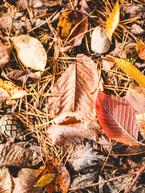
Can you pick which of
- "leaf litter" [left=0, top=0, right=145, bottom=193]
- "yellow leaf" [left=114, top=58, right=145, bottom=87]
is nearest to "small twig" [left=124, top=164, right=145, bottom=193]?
"leaf litter" [left=0, top=0, right=145, bottom=193]

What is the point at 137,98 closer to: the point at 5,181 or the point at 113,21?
the point at 113,21

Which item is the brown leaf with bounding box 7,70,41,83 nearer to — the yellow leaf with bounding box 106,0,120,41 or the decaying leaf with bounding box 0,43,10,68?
the decaying leaf with bounding box 0,43,10,68

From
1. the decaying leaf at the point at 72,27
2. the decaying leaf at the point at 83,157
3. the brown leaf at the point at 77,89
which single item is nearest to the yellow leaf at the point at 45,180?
the decaying leaf at the point at 83,157

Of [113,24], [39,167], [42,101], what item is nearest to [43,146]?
[39,167]

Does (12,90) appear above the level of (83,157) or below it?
above

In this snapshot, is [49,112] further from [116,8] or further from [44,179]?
[116,8]

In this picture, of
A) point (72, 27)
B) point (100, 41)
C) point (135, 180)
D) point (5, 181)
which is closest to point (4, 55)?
point (72, 27)

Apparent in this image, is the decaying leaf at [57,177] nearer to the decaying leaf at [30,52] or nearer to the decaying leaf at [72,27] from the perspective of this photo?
the decaying leaf at [30,52]
